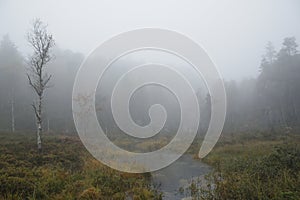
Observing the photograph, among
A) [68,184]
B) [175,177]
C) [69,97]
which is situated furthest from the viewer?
[69,97]

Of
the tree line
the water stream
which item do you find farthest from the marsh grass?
the tree line

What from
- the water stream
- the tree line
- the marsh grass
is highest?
the tree line

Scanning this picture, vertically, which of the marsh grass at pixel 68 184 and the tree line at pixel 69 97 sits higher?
the tree line at pixel 69 97

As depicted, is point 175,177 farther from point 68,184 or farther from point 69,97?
point 69,97

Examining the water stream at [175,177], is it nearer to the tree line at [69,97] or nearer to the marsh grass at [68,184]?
the marsh grass at [68,184]

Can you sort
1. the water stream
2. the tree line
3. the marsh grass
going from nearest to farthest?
the marsh grass < the water stream < the tree line

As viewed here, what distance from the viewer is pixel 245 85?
297 ft

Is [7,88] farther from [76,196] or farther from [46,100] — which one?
[76,196]

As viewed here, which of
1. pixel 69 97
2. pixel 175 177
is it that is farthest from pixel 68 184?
pixel 69 97

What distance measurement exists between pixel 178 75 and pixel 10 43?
59922mm

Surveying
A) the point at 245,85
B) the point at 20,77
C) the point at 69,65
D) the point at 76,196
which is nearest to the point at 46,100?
the point at 20,77

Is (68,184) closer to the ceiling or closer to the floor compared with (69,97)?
closer to the floor

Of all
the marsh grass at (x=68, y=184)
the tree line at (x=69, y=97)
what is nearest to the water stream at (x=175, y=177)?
the marsh grass at (x=68, y=184)

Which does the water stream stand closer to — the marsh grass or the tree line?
the marsh grass
